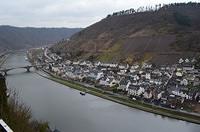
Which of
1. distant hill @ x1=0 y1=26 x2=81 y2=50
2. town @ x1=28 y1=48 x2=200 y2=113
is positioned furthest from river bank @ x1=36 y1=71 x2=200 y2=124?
distant hill @ x1=0 y1=26 x2=81 y2=50

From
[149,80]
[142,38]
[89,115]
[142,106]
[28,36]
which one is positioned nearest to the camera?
[89,115]

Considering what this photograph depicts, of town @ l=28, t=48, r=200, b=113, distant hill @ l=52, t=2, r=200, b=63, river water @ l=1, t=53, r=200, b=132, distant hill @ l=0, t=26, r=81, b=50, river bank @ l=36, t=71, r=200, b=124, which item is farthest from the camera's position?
distant hill @ l=0, t=26, r=81, b=50

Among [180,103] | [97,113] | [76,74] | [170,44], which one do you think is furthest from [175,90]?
[170,44]

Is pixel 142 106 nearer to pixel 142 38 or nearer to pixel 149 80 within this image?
pixel 149 80

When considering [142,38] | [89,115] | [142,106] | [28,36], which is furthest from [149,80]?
[28,36]

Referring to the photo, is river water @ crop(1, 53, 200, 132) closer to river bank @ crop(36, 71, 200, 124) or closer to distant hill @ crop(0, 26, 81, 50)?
river bank @ crop(36, 71, 200, 124)

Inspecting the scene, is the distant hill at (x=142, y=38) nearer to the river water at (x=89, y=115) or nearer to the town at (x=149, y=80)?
the town at (x=149, y=80)
